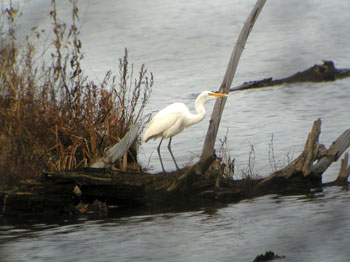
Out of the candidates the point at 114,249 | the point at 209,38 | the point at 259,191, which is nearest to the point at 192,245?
the point at 114,249

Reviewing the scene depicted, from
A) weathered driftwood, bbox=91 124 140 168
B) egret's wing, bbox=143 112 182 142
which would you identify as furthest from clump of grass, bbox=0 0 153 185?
weathered driftwood, bbox=91 124 140 168

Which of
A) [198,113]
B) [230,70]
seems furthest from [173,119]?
[230,70]

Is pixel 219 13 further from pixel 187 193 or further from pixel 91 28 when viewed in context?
pixel 187 193

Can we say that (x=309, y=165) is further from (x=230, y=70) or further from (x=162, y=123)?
(x=162, y=123)

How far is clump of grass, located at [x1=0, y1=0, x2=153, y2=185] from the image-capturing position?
7.04m

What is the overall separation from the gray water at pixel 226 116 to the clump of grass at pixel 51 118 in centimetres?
43

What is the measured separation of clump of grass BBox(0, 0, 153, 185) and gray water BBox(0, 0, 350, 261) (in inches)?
17.1

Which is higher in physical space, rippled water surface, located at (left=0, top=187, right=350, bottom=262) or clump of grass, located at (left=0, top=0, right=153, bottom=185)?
clump of grass, located at (left=0, top=0, right=153, bottom=185)

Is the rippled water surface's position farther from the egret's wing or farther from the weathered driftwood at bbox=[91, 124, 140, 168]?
the egret's wing

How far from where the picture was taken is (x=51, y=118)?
7.87 m

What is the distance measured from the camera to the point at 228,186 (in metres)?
7.31

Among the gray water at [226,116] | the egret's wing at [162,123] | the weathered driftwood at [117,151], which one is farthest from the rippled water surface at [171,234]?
the egret's wing at [162,123]

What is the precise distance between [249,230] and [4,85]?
304 centimetres

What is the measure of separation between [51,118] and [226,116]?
21.8 ft
